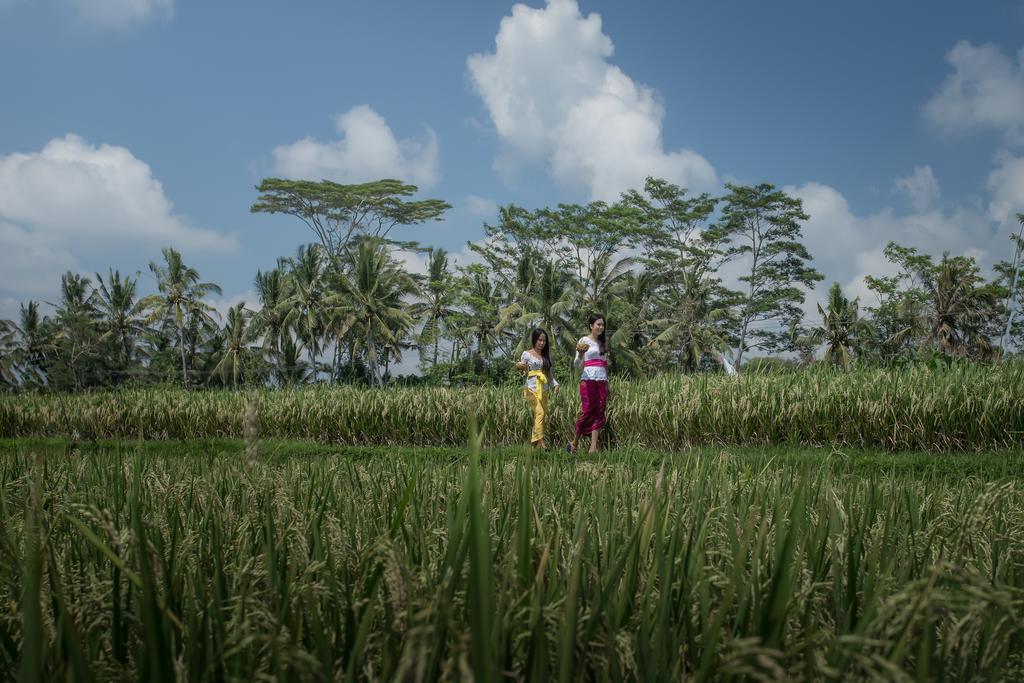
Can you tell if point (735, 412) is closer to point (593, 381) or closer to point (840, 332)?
point (593, 381)

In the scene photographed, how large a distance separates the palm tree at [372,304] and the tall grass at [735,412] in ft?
79.9

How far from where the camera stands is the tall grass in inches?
392

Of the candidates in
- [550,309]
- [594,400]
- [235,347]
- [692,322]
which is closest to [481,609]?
[594,400]

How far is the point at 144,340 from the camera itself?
48875 mm

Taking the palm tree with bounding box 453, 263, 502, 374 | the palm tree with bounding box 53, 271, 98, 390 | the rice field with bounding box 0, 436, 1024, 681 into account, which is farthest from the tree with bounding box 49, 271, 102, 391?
the rice field with bounding box 0, 436, 1024, 681

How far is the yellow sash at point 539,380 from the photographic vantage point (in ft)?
33.2

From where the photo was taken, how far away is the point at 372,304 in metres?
40.1

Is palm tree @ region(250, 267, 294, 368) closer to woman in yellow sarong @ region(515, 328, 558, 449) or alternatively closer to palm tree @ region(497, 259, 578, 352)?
palm tree @ region(497, 259, 578, 352)

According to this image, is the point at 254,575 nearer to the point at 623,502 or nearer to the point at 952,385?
the point at 623,502

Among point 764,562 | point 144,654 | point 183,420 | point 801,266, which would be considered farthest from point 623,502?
point 801,266

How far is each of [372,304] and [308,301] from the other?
6.54 meters

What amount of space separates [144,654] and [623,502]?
Result: 77.3 inches

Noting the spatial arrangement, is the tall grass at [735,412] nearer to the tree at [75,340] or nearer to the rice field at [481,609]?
the rice field at [481,609]

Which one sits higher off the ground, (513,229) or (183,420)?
(513,229)
